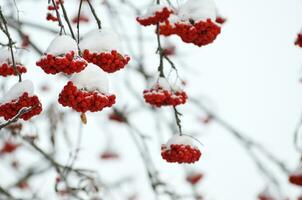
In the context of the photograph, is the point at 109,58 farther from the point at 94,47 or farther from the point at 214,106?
the point at 214,106

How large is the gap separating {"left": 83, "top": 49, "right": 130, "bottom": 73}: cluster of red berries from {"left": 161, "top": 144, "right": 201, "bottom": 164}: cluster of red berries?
701 mm

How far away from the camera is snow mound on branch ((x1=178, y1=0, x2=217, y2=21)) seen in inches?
100

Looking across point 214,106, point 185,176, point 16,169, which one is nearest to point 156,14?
point 185,176

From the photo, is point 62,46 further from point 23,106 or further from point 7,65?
point 7,65

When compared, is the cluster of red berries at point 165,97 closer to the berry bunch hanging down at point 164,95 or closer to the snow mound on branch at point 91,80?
the berry bunch hanging down at point 164,95

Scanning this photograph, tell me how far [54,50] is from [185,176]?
15.2ft

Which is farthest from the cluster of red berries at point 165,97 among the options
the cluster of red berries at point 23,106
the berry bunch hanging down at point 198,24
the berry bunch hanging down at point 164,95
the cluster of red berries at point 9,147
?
the cluster of red berries at point 9,147

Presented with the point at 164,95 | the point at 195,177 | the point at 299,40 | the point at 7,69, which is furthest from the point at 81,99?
the point at 195,177

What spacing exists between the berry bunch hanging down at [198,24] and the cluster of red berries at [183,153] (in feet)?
1.87

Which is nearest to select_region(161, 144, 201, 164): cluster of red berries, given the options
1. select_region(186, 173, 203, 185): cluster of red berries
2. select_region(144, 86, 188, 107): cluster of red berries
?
select_region(144, 86, 188, 107): cluster of red berries

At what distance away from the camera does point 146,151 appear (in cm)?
471

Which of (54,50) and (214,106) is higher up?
(54,50)

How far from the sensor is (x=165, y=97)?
2.73 meters

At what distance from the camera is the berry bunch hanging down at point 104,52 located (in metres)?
2.15
